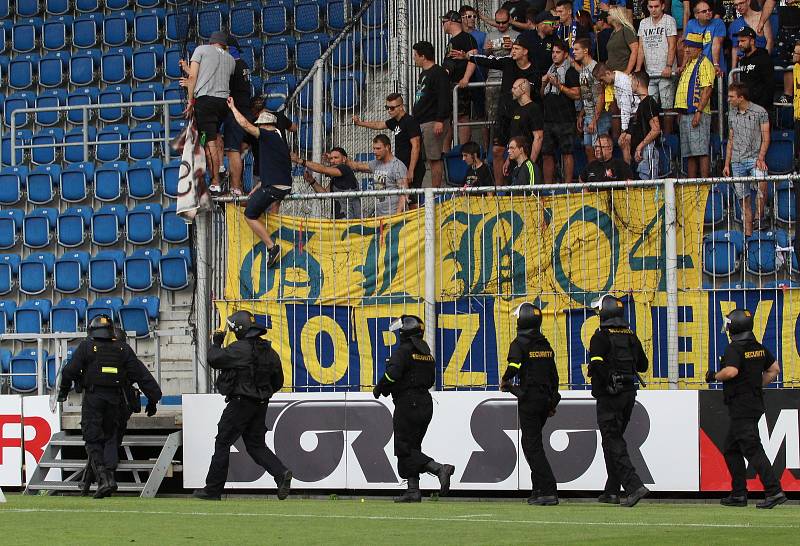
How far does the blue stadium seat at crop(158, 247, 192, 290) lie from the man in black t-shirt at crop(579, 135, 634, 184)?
6.57 meters

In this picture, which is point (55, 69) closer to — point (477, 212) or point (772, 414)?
point (477, 212)

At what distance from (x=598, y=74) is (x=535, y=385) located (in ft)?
15.0

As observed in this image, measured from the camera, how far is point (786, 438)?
14383 mm

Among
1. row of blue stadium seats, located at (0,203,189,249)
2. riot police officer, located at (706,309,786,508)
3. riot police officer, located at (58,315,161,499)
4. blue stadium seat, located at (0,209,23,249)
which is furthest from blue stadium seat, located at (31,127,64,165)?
riot police officer, located at (706,309,786,508)

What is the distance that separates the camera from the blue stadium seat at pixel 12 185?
74.8ft

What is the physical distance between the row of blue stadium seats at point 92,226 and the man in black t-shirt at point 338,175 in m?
4.42

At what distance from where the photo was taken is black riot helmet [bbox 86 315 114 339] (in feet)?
50.3

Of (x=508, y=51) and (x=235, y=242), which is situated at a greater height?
(x=508, y=51)

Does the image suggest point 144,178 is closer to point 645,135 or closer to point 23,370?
point 23,370

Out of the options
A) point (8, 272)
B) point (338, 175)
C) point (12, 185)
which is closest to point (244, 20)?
point (12, 185)

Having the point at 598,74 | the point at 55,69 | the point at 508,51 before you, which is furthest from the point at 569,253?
the point at 55,69

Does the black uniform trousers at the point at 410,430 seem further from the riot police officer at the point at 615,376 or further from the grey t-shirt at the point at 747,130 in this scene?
the grey t-shirt at the point at 747,130

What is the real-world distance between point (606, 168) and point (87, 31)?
42.8 ft

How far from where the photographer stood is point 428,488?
1532 centimetres
